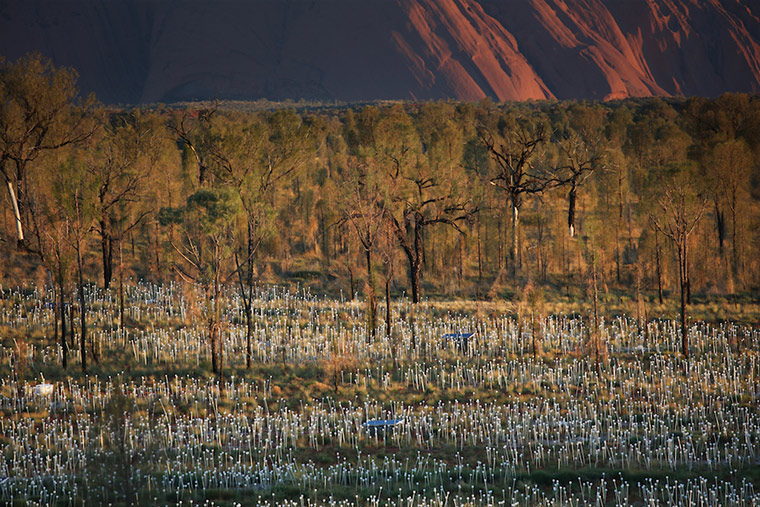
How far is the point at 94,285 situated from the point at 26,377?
43.6 feet

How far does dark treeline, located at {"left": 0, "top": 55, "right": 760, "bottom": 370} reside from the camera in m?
27.1

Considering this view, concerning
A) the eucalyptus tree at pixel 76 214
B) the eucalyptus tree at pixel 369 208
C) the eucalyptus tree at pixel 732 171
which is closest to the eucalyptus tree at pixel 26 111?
the eucalyptus tree at pixel 76 214

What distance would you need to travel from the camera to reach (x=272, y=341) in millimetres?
26953

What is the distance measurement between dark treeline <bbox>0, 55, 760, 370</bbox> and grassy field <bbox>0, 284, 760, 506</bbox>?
8.67ft

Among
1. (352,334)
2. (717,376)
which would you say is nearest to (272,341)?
(352,334)

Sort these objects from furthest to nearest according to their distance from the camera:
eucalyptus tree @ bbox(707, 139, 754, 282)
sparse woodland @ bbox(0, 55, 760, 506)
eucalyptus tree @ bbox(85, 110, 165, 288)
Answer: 1. eucalyptus tree @ bbox(707, 139, 754, 282)
2. eucalyptus tree @ bbox(85, 110, 165, 288)
3. sparse woodland @ bbox(0, 55, 760, 506)

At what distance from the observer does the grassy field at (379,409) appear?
47.0ft

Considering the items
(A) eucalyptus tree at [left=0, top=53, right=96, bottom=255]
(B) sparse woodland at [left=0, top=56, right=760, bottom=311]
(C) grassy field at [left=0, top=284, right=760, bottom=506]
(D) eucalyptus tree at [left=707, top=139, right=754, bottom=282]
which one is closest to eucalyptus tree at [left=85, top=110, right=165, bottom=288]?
(B) sparse woodland at [left=0, top=56, right=760, bottom=311]

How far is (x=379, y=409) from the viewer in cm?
2059

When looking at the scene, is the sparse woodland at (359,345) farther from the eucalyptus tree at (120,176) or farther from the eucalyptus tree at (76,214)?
the eucalyptus tree at (120,176)

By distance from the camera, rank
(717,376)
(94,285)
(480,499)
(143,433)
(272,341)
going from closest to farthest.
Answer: (480,499) → (143,433) → (717,376) → (272,341) → (94,285)

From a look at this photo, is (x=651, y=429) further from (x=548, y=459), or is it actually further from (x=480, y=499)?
(x=480, y=499)

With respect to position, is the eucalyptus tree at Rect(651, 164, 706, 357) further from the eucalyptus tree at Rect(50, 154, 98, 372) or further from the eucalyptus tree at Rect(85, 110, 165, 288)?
the eucalyptus tree at Rect(85, 110, 165, 288)

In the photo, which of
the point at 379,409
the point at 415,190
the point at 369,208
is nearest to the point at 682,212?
the point at 369,208
